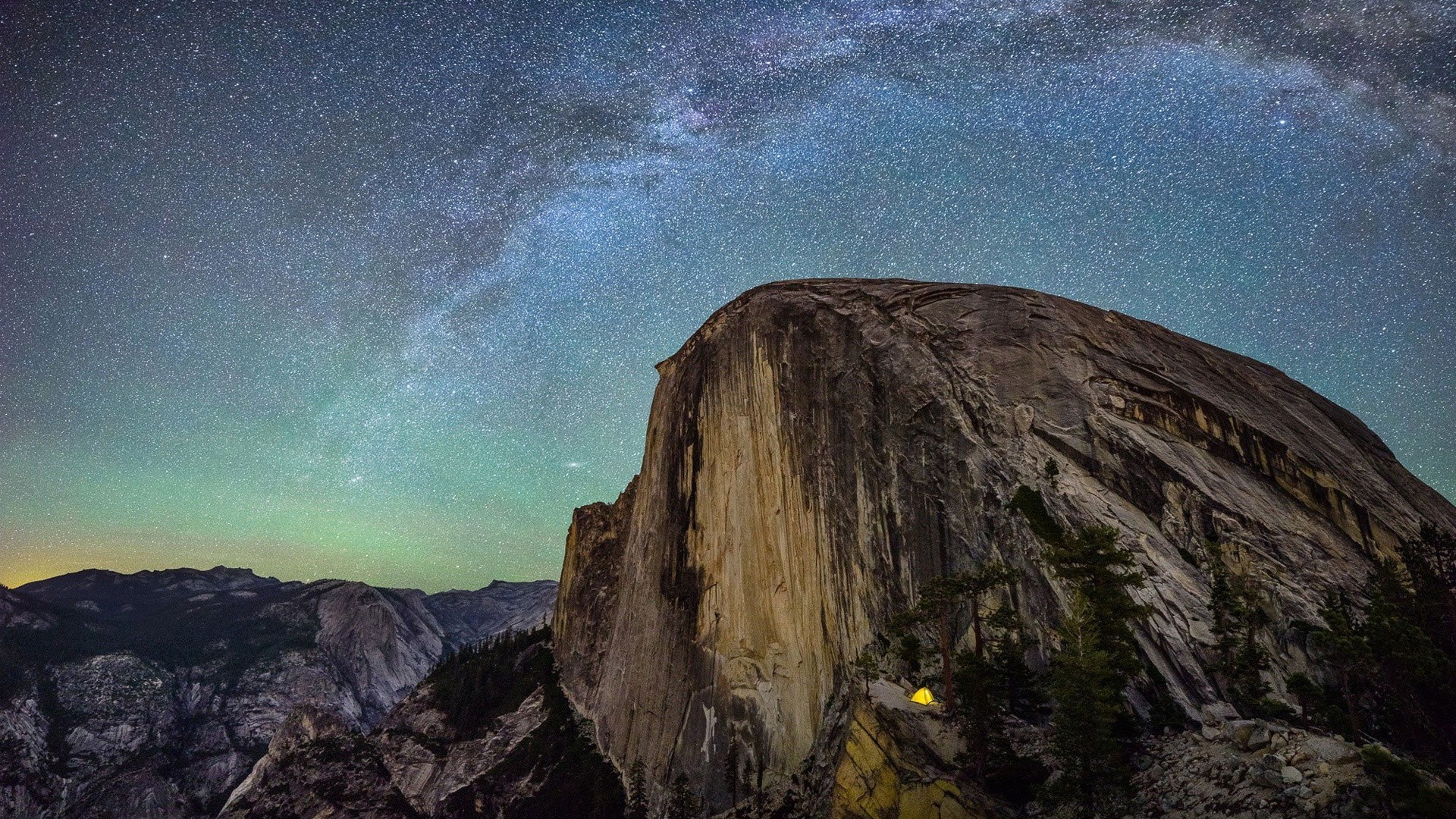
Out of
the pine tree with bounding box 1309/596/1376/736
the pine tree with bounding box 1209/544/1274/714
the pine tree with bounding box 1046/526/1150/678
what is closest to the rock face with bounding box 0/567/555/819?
the pine tree with bounding box 1046/526/1150/678

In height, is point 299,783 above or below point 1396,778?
below

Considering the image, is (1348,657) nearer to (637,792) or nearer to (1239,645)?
(1239,645)

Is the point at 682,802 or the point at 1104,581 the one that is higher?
the point at 1104,581

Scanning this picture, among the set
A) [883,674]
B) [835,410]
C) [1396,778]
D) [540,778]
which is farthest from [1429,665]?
[540,778]

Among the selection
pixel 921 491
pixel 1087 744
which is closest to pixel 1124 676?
pixel 1087 744

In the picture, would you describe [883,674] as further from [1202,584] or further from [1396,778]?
[1396,778]

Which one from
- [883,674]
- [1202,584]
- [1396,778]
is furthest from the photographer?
[883,674]
